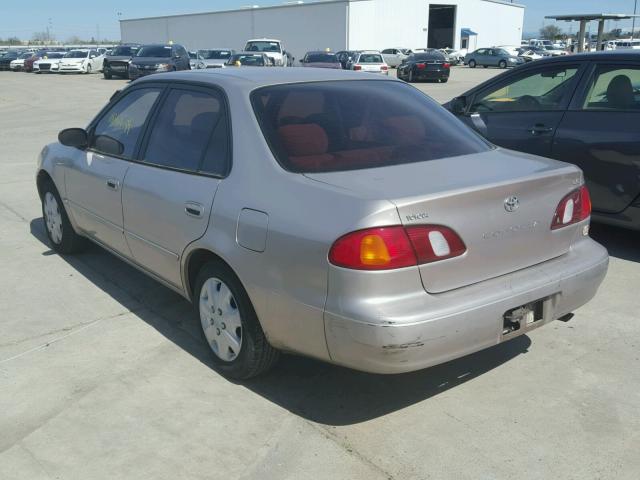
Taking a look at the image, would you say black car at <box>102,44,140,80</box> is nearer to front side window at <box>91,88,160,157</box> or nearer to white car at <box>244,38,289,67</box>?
white car at <box>244,38,289,67</box>

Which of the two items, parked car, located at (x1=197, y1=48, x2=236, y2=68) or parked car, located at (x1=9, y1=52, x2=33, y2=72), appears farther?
parked car, located at (x1=9, y1=52, x2=33, y2=72)

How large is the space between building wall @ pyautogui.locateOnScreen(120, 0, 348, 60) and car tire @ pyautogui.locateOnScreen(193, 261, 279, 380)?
5906 cm

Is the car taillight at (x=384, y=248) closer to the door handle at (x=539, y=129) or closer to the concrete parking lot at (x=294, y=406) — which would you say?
the concrete parking lot at (x=294, y=406)

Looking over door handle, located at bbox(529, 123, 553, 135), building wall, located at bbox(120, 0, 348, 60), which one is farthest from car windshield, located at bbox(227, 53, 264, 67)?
building wall, located at bbox(120, 0, 348, 60)

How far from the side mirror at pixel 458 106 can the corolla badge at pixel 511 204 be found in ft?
11.1

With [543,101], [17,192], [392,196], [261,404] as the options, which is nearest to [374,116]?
[392,196]

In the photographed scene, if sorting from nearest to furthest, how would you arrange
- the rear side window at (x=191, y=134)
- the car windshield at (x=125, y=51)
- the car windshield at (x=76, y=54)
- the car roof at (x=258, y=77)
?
the rear side window at (x=191, y=134), the car roof at (x=258, y=77), the car windshield at (x=125, y=51), the car windshield at (x=76, y=54)

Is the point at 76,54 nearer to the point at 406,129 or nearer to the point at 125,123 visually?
the point at 125,123

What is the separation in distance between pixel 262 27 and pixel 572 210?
67883 mm

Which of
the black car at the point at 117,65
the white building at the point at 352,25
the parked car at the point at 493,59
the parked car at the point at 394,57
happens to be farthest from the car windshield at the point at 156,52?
the white building at the point at 352,25

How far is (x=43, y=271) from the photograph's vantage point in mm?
5445

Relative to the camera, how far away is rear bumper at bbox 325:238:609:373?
2.79 m

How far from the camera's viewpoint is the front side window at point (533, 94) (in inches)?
234

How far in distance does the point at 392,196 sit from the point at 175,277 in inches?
62.9
